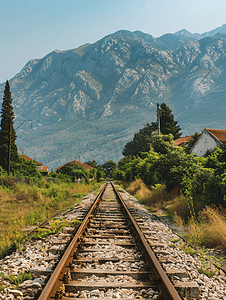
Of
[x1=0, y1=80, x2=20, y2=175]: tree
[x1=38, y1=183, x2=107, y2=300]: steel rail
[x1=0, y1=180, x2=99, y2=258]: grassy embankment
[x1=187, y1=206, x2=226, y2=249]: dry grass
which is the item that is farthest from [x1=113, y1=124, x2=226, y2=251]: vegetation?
[x1=0, y1=80, x2=20, y2=175]: tree

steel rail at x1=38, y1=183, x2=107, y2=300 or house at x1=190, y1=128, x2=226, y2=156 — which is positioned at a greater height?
house at x1=190, y1=128, x2=226, y2=156

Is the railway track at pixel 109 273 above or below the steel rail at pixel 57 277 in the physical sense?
below

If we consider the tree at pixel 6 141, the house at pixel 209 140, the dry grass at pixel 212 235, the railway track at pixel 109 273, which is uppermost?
the tree at pixel 6 141

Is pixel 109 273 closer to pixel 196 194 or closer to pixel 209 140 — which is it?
pixel 196 194

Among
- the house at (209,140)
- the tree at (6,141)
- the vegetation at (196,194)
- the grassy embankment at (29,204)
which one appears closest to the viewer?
the vegetation at (196,194)

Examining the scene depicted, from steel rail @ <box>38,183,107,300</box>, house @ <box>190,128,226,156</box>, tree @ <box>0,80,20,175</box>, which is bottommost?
steel rail @ <box>38,183,107,300</box>

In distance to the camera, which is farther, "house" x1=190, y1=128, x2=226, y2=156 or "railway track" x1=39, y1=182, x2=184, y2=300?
"house" x1=190, y1=128, x2=226, y2=156

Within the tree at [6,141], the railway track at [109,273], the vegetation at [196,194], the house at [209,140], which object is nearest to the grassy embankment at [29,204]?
the railway track at [109,273]

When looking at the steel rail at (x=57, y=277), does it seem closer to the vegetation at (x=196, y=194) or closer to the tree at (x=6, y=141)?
the vegetation at (x=196, y=194)

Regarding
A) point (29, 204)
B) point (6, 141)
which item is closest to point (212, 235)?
point (29, 204)

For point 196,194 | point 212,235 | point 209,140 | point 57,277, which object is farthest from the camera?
point 209,140

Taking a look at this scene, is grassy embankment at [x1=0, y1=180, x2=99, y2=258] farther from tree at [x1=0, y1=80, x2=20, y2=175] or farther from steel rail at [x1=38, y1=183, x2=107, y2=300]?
tree at [x1=0, y1=80, x2=20, y2=175]

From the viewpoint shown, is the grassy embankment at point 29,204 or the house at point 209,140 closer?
the grassy embankment at point 29,204

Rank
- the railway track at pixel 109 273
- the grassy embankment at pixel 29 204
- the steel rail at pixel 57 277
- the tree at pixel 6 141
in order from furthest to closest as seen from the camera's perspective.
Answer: the tree at pixel 6 141 < the grassy embankment at pixel 29 204 < the railway track at pixel 109 273 < the steel rail at pixel 57 277
